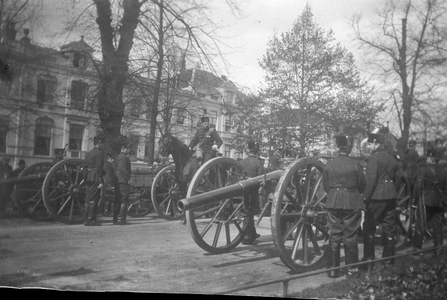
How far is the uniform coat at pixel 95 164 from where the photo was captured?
402cm

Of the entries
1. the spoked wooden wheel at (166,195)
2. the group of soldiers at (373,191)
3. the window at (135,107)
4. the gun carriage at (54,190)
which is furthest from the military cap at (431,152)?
the spoked wooden wheel at (166,195)

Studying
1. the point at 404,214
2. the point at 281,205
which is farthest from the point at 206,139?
the point at 404,214

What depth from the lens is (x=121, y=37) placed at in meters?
4.03

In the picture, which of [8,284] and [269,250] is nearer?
[8,284]

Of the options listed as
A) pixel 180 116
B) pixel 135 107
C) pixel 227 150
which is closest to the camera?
pixel 135 107

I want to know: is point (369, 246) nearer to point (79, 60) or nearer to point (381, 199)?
point (381, 199)

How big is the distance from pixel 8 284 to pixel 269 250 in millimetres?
3016

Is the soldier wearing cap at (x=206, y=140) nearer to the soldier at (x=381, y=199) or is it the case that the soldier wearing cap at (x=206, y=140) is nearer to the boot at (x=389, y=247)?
the soldier at (x=381, y=199)

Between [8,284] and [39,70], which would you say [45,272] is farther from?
[39,70]

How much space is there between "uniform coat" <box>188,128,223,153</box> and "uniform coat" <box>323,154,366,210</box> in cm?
121

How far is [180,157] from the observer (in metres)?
5.43

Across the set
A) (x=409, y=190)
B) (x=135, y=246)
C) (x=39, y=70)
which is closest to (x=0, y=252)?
(x=135, y=246)

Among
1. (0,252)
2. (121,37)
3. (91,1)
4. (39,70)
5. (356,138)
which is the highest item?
(91,1)

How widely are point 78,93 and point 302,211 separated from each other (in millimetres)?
2575
